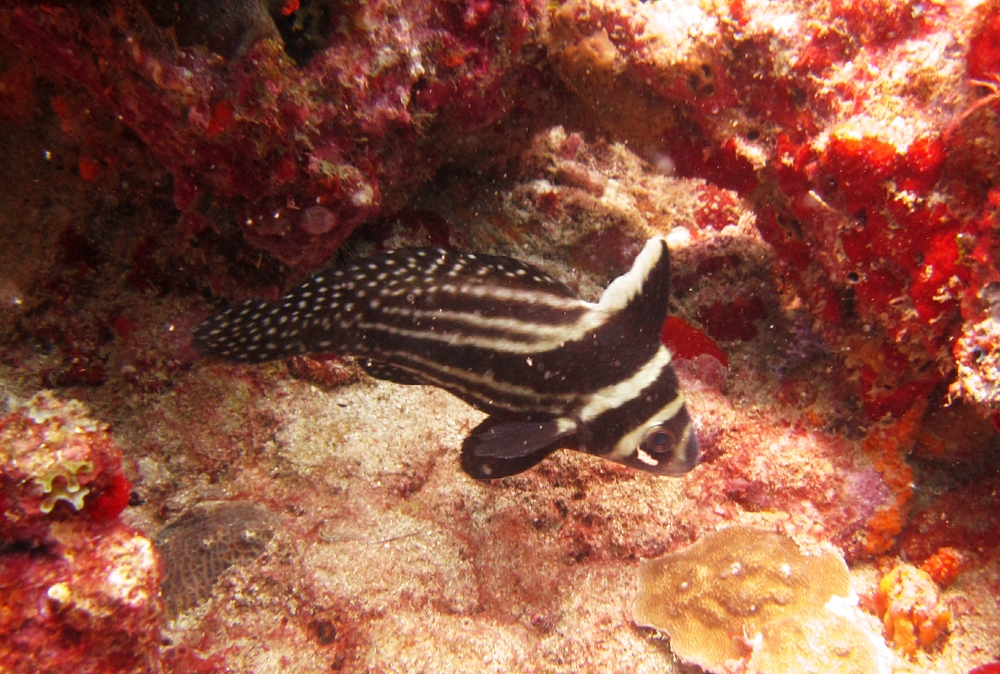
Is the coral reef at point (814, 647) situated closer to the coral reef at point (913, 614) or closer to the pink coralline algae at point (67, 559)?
the coral reef at point (913, 614)

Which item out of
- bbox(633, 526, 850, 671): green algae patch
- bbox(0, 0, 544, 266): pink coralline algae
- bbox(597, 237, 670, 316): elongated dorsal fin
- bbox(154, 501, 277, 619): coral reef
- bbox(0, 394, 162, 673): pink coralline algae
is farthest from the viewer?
bbox(633, 526, 850, 671): green algae patch

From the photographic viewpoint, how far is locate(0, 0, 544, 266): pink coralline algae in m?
2.62

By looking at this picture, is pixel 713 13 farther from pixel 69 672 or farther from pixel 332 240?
pixel 69 672

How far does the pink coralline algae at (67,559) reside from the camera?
1977mm

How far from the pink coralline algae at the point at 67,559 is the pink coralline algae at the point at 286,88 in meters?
1.55

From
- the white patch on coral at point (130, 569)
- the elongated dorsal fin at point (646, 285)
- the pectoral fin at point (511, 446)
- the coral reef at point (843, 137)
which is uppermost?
the coral reef at point (843, 137)

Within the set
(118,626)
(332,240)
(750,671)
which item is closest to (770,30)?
(332,240)

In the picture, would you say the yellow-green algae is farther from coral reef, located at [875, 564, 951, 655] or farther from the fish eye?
coral reef, located at [875, 564, 951, 655]

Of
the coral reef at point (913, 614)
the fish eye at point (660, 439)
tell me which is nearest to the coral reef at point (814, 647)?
the coral reef at point (913, 614)

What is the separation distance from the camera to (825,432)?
13.3ft

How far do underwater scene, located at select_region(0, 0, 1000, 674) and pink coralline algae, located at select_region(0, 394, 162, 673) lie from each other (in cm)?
57

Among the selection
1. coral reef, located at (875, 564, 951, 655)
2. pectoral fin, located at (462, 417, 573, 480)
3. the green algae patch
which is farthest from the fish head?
coral reef, located at (875, 564, 951, 655)

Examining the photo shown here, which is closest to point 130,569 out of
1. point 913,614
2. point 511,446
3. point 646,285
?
point 511,446

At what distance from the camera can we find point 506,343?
3453 mm
